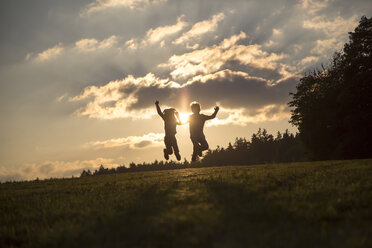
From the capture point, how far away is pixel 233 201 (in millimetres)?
6137

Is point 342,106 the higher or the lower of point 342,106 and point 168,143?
the higher

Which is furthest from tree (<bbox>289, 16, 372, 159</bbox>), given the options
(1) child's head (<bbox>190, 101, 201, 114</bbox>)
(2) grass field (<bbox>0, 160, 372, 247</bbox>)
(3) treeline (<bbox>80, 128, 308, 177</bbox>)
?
(3) treeline (<bbox>80, 128, 308, 177</bbox>)

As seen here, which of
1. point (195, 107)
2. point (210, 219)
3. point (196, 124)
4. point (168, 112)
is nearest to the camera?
point (210, 219)

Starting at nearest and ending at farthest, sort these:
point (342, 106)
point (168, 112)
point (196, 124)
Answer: point (168, 112)
point (196, 124)
point (342, 106)

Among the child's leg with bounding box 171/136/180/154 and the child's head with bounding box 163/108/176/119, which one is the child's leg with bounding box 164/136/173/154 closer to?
the child's leg with bounding box 171/136/180/154

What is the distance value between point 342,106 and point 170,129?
2743cm

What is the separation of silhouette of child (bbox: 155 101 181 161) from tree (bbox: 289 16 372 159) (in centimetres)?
2552

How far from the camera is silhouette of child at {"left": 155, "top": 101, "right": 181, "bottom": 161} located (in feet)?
52.6

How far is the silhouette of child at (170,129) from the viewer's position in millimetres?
16047

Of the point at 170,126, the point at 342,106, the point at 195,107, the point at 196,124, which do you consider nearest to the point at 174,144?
the point at 170,126

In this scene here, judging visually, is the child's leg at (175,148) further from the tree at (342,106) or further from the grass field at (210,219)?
the tree at (342,106)

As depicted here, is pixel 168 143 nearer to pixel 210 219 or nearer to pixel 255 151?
pixel 210 219

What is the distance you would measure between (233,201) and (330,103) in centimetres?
3740

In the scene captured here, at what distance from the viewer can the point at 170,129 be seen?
1622cm
